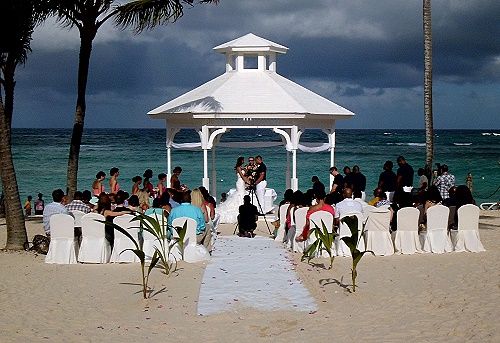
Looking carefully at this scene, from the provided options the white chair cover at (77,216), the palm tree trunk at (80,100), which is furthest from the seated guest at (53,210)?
the palm tree trunk at (80,100)

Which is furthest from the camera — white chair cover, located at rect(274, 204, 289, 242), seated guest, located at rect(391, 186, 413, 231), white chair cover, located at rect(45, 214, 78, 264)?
white chair cover, located at rect(274, 204, 289, 242)

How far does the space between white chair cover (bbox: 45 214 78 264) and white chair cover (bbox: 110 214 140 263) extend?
648 millimetres

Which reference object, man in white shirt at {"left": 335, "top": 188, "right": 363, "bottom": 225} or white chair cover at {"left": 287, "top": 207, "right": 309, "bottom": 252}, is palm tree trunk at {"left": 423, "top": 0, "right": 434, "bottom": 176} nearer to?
man in white shirt at {"left": 335, "top": 188, "right": 363, "bottom": 225}

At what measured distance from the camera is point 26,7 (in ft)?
41.9

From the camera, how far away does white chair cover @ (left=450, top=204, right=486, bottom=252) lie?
12.0 m

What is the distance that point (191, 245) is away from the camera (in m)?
11.4

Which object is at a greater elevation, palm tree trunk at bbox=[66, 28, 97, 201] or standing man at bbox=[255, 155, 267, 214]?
palm tree trunk at bbox=[66, 28, 97, 201]

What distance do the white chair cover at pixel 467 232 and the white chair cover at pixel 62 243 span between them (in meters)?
6.24

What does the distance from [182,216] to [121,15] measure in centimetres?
583

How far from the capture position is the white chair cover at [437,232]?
1197 centimetres

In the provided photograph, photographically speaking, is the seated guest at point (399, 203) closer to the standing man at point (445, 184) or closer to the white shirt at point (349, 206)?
the white shirt at point (349, 206)

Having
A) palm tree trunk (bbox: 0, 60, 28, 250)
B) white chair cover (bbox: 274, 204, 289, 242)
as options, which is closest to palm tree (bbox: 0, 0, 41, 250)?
palm tree trunk (bbox: 0, 60, 28, 250)

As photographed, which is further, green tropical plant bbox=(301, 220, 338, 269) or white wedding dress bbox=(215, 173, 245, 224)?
white wedding dress bbox=(215, 173, 245, 224)

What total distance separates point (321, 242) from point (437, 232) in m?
2.15
